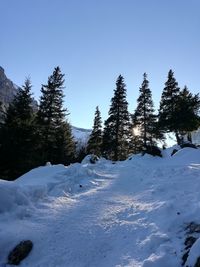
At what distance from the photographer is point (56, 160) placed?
121 feet

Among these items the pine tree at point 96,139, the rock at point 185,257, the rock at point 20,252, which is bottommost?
the rock at point 20,252

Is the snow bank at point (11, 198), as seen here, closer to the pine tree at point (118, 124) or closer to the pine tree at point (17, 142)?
the pine tree at point (17, 142)

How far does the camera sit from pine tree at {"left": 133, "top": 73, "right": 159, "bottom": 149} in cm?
4824

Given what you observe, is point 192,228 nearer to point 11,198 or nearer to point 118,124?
point 11,198

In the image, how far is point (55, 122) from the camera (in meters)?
38.1

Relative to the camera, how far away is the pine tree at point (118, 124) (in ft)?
146

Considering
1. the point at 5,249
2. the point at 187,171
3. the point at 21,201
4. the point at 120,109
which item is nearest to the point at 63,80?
the point at 120,109

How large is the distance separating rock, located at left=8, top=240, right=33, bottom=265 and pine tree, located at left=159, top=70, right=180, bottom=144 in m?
34.3

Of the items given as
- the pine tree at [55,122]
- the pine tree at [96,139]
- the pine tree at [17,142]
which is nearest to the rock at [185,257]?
the pine tree at [17,142]

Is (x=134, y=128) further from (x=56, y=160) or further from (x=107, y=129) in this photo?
(x=56, y=160)

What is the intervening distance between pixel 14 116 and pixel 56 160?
11699 mm

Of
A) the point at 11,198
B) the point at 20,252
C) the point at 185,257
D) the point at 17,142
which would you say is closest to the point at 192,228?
the point at 185,257

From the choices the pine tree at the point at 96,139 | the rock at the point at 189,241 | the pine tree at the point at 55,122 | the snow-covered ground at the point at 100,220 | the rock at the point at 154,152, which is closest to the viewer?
the rock at the point at 189,241

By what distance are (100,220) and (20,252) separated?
3.24m
